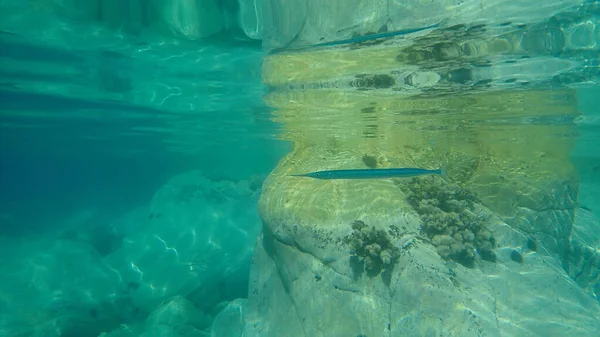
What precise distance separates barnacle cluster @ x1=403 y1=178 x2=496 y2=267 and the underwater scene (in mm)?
48

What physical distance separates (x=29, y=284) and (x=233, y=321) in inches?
394

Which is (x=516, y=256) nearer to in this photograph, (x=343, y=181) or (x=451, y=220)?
(x=451, y=220)

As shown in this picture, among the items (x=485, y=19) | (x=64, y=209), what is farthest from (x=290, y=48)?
(x=64, y=209)

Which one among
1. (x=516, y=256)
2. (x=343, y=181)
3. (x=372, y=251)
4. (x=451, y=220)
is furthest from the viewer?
(x=343, y=181)

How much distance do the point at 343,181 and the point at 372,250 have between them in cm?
301

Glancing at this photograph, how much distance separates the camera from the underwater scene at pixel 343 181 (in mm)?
7012

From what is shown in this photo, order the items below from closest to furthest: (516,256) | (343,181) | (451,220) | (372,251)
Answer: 1. (372,251)
2. (516,256)
3. (451,220)
4. (343,181)

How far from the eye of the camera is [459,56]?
9.48m

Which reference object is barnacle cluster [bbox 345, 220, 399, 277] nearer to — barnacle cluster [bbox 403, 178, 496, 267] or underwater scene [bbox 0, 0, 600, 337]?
underwater scene [bbox 0, 0, 600, 337]

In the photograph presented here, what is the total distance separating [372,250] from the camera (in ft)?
23.8

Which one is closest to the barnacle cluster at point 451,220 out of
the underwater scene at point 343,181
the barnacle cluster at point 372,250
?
the underwater scene at point 343,181

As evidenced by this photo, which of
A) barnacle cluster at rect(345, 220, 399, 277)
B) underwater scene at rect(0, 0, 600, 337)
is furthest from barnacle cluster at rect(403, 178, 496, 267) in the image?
barnacle cluster at rect(345, 220, 399, 277)

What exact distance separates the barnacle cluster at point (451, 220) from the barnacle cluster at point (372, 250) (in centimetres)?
114

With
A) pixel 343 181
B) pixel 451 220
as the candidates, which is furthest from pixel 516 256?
pixel 343 181
